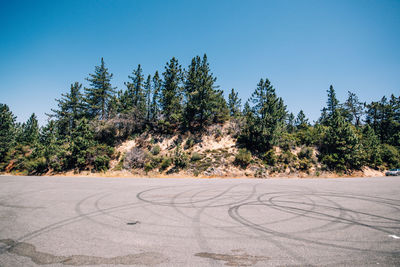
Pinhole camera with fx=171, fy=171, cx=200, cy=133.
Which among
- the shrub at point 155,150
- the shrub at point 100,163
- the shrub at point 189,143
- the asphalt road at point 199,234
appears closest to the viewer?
the asphalt road at point 199,234

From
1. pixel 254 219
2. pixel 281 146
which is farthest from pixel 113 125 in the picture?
pixel 254 219

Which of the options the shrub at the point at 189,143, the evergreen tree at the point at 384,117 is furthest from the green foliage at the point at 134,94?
the evergreen tree at the point at 384,117

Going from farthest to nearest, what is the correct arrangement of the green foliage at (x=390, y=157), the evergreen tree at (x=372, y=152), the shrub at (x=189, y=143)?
the green foliage at (x=390, y=157), the shrub at (x=189, y=143), the evergreen tree at (x=372, y=152)

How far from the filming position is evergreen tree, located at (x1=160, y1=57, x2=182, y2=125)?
1264 inches

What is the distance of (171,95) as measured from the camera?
32156 millimetres

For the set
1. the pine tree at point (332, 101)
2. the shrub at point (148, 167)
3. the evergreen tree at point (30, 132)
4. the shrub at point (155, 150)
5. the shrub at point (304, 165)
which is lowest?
the shrub at point (148, 167)

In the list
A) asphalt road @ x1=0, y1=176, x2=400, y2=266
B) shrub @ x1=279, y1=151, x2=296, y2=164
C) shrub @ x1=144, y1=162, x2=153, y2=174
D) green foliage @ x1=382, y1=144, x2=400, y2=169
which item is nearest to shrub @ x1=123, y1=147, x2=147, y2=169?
shrub @ x1=144, y1=162, x2=153, y2=174

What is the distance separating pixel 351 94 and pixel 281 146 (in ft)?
147

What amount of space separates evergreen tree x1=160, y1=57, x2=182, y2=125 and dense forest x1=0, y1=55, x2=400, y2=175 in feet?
0.59

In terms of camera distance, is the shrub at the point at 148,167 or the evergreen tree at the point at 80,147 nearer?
the shrub at the point at 148,167

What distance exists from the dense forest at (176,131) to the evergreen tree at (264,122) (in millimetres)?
142

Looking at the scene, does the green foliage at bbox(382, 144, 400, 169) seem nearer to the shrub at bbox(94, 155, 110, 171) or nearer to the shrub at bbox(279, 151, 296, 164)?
the shrub at bbox(279, 151, 296, 164)

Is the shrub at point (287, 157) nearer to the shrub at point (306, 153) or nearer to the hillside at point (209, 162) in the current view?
the hillside at point (209, 162)

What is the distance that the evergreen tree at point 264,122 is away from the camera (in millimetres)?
25266
